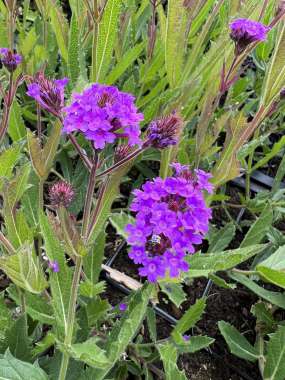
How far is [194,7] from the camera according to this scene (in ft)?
3.71

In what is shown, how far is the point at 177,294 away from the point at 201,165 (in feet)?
1.25

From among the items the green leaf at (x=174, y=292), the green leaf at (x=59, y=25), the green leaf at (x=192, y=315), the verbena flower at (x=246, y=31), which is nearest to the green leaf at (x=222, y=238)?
the green leaf at (x=174, y=292)

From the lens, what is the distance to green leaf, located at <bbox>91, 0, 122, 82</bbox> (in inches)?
41.2

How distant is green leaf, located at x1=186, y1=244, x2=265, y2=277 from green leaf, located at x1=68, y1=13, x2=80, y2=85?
0.53 meters

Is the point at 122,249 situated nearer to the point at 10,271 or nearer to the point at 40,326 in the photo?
the point at 40,326

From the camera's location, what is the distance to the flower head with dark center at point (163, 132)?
753 mm

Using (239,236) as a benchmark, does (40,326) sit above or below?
above

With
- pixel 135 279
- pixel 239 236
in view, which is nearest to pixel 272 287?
pixel 239 236

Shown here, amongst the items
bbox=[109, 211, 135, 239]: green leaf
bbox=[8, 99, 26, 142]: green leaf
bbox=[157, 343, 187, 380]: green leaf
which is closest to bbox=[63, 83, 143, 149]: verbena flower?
bbox=[109, 211, 135, 239]: green leaf

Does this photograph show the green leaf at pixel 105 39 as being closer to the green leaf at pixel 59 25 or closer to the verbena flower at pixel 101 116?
the green leaf at pixel 59 25

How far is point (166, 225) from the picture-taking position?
724mm

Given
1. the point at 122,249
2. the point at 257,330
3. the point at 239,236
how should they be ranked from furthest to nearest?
the point at 239,236 < the point at 122,249 < the point at 257,330

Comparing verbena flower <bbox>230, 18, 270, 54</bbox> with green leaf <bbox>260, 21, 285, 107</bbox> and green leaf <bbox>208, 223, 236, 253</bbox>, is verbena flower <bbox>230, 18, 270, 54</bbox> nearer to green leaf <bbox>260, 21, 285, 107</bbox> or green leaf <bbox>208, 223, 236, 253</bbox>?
green leaf <bbox>260, 21, 285, 107</bbox>

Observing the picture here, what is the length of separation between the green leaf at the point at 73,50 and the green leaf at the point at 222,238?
522 millimetres
